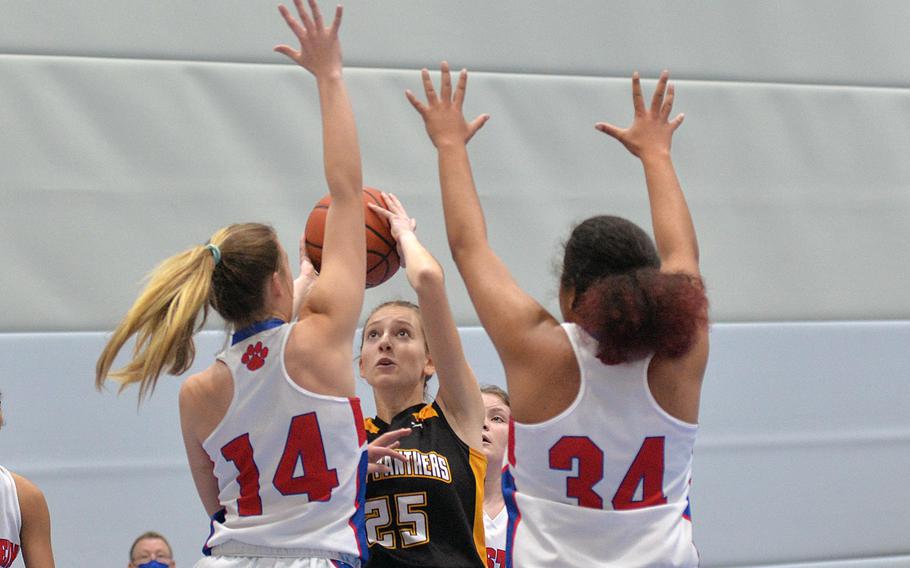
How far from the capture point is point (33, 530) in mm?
2865

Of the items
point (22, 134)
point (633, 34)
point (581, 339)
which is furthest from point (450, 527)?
point (633, 34)

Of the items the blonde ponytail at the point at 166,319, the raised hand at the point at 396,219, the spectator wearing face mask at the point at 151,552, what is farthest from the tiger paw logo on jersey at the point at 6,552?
the raised hand at the point at 396,219

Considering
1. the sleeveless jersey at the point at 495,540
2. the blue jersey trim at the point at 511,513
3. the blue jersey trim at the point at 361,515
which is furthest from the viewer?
the sleeveless jersey at the point at 495,540

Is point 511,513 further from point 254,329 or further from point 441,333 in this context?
point 254,329

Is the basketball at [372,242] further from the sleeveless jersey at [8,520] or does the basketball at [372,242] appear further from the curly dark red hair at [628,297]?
the sleeveless jersey at [8,520]

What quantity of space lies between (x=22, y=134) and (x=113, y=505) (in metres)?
1.32

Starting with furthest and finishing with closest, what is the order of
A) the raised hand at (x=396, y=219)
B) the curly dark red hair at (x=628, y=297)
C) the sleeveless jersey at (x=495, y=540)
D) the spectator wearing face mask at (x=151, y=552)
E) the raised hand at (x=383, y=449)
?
the spectator wearing face mask at (x=151, y=552) → the sleeveless jersey at (x=495, y=540) → the raised hand at (x=396, y=219) → the raised hand at (x=383, y=449) → the curly dark red hair at (x=628, y=297)

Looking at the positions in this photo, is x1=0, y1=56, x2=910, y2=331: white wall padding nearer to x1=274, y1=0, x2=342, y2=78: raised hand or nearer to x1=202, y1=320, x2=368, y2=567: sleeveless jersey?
x1=274, y1=0, x2=342, y2=78: raised hand

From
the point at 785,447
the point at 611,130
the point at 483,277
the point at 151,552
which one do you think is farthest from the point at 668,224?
the point at 785,447

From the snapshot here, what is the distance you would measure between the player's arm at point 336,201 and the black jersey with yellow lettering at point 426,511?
1.54 feet

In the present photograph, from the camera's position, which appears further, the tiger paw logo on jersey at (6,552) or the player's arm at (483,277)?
the tiger paw logo on jersey at (6,552)

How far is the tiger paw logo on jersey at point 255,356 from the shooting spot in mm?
2127

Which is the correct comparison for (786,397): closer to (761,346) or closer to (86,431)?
(761,346)

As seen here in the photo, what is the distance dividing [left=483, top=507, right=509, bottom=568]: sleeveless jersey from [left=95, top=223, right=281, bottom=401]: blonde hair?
4.30 feet
